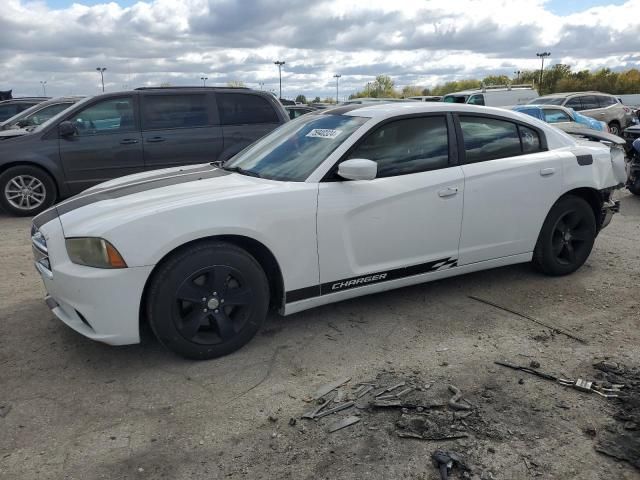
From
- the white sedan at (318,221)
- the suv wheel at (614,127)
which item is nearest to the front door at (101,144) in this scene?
the white sedan at (318,221)

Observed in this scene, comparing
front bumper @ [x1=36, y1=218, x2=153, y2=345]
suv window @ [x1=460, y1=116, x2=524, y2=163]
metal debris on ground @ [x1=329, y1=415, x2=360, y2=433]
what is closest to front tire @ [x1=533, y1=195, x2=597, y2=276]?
suv window @ [x1=460, y1=116, x2=524, y2=163]

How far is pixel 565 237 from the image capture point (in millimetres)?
4949

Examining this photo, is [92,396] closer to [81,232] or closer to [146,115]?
[81,232]

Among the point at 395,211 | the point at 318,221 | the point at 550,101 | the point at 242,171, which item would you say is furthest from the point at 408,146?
the point at 550,101

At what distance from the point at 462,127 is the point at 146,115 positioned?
5468 mm

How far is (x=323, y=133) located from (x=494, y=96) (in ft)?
61.5

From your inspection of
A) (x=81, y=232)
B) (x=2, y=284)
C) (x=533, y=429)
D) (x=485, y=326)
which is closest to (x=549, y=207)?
(x=485, y=326)

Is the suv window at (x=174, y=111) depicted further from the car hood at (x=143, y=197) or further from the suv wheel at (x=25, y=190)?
the car hood at (x=143, y=197)

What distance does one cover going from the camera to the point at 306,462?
8.41ft

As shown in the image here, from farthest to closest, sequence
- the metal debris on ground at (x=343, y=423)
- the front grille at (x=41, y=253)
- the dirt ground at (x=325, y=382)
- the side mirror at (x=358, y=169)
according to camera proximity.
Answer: the side mirror at (x=358, y=169) < the front grille at (x=41, y=253) < the metal debris on ground at (x=343, y=423) < the dirt ground at (x=325, y=382)

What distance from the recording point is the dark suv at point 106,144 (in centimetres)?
805

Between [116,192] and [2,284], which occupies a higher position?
[116,192]

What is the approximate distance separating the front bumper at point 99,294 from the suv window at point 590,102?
1966 cm

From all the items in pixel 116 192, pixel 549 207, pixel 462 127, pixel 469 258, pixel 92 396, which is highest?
pixel 462 127
